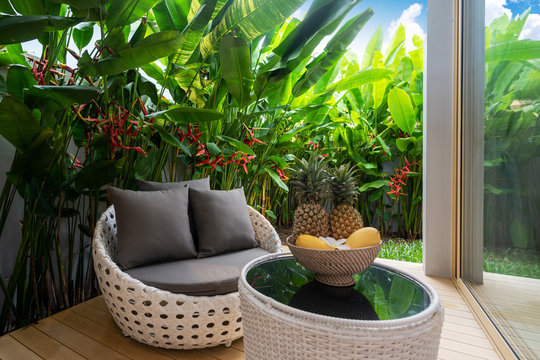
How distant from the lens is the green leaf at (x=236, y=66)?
1695 mm

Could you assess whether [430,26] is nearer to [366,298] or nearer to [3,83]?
[366,298]

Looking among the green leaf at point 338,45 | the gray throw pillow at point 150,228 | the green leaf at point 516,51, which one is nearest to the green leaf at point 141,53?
the gray throw pillow at point 150,228

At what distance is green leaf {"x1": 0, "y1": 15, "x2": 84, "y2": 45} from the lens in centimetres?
114

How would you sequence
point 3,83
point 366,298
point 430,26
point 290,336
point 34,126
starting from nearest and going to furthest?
point 290,336, point 366,298, point 34,126, point 3,83, point 430,26

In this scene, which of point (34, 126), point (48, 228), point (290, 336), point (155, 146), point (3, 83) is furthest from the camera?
point (155, 146)

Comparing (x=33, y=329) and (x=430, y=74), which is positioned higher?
(x=430, y=74)

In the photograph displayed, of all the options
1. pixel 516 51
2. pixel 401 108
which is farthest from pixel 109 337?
pixel 401 108

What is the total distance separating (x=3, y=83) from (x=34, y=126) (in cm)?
44

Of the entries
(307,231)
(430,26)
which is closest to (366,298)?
(307,231)

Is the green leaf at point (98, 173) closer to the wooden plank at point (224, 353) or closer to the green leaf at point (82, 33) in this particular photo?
the green leaf at point (82, 33)

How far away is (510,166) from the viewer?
134 centimetres

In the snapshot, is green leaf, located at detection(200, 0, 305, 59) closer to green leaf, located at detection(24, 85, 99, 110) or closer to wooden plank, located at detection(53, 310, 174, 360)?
green leaf, located at detection(24, 85, 99, 110)

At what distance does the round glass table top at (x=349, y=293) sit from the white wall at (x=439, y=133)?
55.3 inches

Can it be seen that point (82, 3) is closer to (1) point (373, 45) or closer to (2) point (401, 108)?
(2) point (401, 108)
